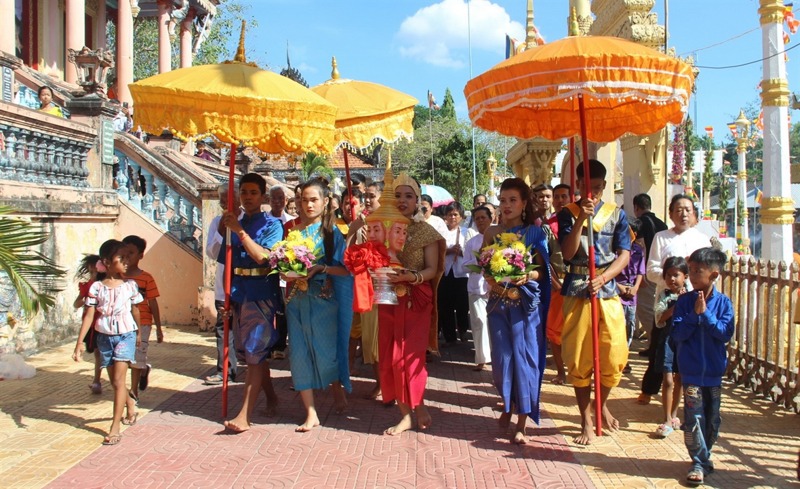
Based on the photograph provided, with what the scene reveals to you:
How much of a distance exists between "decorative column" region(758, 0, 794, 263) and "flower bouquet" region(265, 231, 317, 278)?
6979 mm

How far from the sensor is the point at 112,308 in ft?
18.5

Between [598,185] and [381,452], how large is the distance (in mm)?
2755

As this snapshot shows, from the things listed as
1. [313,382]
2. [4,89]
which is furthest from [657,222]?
[4,89]

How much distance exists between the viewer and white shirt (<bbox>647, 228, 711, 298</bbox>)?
6613mm

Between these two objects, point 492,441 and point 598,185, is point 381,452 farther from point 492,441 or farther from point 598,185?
point 598,185

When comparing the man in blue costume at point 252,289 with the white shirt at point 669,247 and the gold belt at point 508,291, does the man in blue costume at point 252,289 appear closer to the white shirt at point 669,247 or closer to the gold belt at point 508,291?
the gold belt at point 508,291

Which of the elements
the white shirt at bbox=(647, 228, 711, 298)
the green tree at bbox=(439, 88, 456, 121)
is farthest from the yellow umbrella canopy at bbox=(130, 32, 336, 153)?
the green tree at bbox=(439, 88, 456, 121)

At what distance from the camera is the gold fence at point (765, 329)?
6.45 meters

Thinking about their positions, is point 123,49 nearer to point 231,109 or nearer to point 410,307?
point 231,109

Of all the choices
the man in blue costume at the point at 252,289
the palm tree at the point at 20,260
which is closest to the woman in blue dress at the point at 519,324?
the man in blue costume at the point at 252,289

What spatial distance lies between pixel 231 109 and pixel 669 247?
4121 millimetres

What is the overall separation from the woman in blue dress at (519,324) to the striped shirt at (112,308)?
114 inches

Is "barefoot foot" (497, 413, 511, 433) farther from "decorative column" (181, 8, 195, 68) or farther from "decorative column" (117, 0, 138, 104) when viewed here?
"decorative column" (181, 8, 195, 68)

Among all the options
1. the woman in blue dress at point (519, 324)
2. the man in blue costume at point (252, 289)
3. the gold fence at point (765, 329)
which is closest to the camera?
the woman in blue dress at point (519, 324)
